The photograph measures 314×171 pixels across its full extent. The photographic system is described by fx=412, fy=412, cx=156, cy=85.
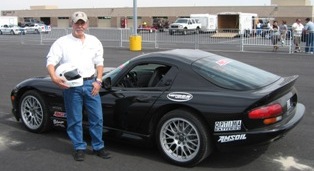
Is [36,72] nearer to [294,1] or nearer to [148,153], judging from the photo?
[148,153]

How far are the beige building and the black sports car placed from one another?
2635 inches

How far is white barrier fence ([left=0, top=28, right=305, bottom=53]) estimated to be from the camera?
20439 millimetres

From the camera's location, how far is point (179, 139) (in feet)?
15.1

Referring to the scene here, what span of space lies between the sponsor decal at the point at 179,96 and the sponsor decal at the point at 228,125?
1.40 ft

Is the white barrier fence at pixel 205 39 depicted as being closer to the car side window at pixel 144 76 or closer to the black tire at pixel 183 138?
the car side window at pixel 144 76

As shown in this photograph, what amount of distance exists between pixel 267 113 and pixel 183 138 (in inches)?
37.6

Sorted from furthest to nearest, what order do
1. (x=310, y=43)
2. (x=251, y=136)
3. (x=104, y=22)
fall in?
(x=104, y=22) < (x=310, y=43) < (x=251, y=136)

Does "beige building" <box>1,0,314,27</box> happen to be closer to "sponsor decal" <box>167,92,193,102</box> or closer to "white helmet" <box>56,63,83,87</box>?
"white helmet" <box>56,63,83,87</box>

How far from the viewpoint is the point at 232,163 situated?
4691 mm

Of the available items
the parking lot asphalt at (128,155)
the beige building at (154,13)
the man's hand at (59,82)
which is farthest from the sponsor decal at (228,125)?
the beige building at (154,13)

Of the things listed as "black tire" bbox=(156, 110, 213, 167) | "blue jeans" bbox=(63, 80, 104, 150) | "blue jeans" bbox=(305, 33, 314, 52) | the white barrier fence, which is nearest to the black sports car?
"black tire" bbox=(156, 110, 213, 167)

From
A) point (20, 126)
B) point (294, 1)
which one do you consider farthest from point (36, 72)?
point (294, 1)

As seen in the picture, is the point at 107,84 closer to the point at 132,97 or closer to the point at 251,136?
the point at 132,97

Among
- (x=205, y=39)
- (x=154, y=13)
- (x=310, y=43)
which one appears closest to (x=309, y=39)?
(x=310, y=43)
